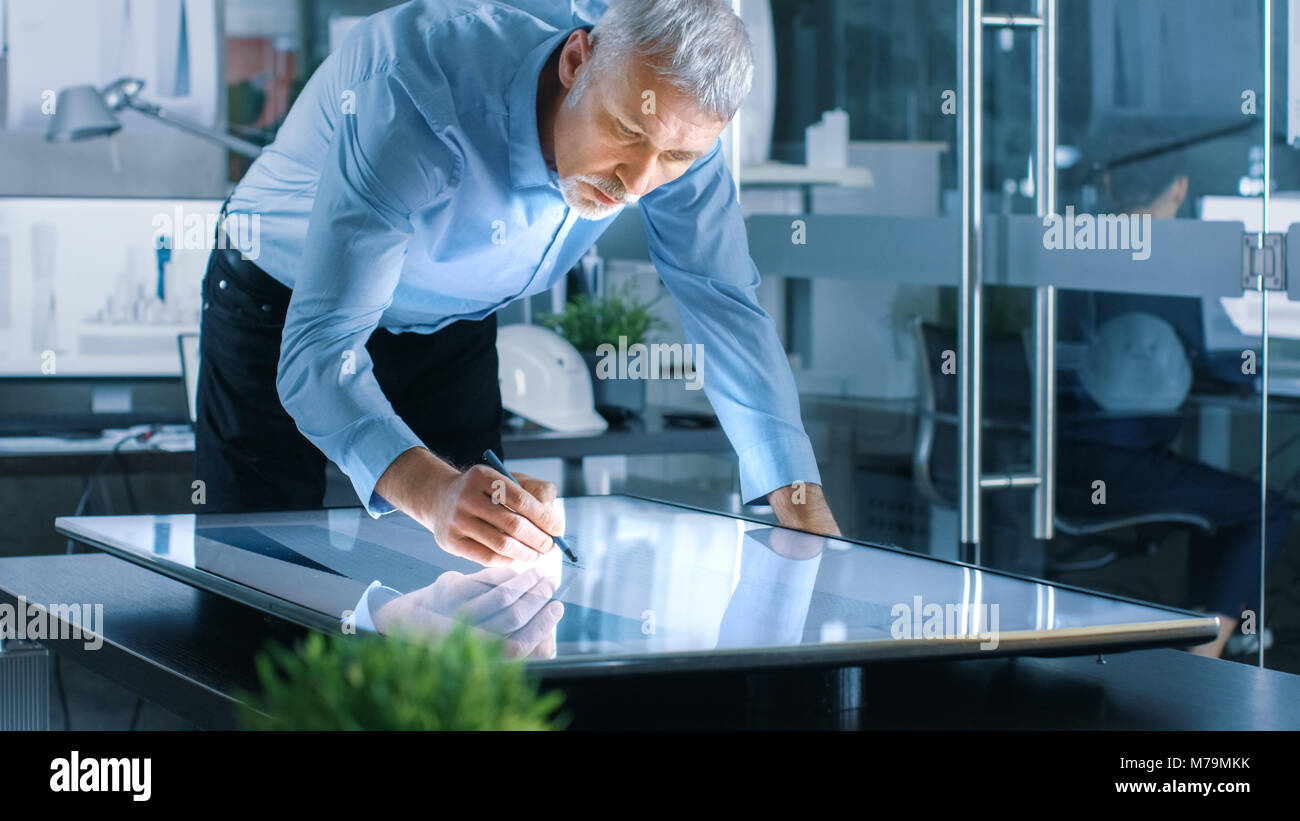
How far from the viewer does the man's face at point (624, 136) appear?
49.6 inches

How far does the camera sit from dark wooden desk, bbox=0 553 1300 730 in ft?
3.19

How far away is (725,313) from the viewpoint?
1.57 m

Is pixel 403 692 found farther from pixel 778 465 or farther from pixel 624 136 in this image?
pixel 778 465

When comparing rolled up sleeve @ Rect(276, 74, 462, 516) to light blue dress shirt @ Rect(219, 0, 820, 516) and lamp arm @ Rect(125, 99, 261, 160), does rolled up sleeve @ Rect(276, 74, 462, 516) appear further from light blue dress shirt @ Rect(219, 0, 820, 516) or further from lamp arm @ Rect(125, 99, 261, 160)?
lamp arm @ Rect(125, 99, 261, 160)

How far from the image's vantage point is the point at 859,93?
304 cm

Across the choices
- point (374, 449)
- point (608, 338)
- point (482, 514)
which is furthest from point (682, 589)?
point (608, 338)

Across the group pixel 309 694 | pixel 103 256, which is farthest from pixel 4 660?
pixel 309 694

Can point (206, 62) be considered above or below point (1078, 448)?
above

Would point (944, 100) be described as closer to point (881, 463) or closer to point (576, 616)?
point (881, 463)

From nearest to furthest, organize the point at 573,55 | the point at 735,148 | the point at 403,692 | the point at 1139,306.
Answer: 1. the point at 403,692
2. the point at 573,55
3. the point at 1139,306
4. the point at 735,148

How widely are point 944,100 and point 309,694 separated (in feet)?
7.72

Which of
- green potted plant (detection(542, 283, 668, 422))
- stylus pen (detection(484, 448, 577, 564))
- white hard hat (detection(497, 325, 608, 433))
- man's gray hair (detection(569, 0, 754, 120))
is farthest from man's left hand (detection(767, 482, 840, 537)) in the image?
green potted plant (detection(542, 283, 668, 422))

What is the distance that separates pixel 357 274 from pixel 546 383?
A: 59.3 inches

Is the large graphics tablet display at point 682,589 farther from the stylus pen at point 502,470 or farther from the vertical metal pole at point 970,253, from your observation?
the vertical metal pole at point 970,253
